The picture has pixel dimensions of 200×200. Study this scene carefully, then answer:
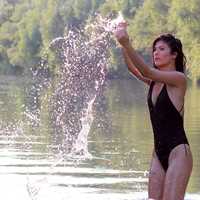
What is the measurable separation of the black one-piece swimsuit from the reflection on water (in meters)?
6.05

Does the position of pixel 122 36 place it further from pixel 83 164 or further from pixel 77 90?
pixel 77 90

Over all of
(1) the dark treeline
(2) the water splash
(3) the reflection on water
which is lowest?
(3) the reflection on water

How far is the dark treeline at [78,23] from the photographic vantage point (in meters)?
80.4

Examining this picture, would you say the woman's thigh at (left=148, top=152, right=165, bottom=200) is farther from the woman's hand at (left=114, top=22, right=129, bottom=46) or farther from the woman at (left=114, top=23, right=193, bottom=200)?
the woman's hand at (left=114, top=22, right=129, bottom=46)

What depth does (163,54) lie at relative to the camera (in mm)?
7219

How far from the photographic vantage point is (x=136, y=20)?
9250 cm

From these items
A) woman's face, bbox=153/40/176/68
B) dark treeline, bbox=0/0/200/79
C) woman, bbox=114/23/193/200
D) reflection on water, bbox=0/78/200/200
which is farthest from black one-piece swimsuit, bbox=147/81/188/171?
dark treeline, bbox=0/0/200/79

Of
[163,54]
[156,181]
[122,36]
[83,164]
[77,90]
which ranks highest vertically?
[122,36]

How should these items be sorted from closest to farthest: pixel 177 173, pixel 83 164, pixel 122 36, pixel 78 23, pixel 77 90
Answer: pixel 122 36
pixel 177 173
pixel 83 164
pixel 77 90
pixel 78 23

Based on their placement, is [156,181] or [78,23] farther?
[78,23]

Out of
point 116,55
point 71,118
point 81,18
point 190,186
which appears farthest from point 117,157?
point 81,18

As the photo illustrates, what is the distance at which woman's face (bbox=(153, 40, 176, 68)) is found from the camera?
7.22 meters

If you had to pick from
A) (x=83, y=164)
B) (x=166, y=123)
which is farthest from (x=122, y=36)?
(x=83, y=164)

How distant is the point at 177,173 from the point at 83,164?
36.8 feet
